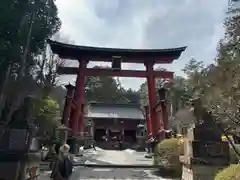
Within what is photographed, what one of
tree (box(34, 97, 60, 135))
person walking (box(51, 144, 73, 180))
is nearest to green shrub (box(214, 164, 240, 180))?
person walking (box(51, 144, 73, 180))

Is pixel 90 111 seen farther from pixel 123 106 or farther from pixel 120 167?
pixel 120 167

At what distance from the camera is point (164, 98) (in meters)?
20.6

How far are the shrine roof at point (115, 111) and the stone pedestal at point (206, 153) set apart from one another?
112 feet

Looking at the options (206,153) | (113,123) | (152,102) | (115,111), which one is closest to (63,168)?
(206,153)

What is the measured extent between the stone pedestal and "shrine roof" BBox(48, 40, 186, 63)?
1564 cm

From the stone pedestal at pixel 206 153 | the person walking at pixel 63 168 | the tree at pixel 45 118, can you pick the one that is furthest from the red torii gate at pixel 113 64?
the person walking at pixel 63 168

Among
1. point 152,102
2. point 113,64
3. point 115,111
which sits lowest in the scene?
point 152,102

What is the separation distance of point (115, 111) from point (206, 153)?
36.5 metres

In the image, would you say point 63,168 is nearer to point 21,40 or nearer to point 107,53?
point 21,40

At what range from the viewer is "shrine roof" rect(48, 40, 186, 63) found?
23.0m

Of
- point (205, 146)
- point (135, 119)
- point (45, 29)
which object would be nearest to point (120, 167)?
point (45, 29)

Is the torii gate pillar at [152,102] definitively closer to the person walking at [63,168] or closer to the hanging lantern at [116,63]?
the hanging lantern at [116,63]

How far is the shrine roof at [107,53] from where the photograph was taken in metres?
23.0

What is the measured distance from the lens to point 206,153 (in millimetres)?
7906
